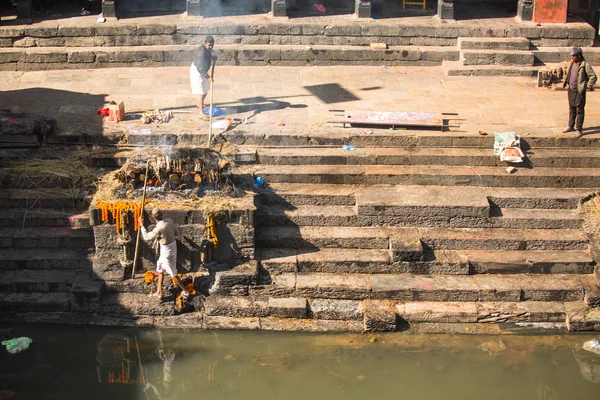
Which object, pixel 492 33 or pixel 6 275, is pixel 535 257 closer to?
pixel 492 33

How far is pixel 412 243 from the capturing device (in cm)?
1249

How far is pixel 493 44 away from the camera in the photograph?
56.0 ft

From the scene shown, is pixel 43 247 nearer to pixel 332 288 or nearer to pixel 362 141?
pixel 332 288

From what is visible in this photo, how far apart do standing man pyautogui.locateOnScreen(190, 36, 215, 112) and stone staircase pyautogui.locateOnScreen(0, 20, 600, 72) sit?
249 cm

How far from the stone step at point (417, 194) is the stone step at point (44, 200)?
269 centimetres

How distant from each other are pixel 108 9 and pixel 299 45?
3.87 meters

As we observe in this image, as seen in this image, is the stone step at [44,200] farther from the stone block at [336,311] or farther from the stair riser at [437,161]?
the stone block at [336,311]

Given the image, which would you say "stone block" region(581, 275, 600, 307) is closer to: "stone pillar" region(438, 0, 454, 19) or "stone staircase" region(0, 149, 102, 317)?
"stone staircase" region(0, 149, 102, 317)

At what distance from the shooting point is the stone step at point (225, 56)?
1661 centimetres

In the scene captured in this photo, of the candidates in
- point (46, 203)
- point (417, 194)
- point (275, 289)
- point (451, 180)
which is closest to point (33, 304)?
point (46, 203)

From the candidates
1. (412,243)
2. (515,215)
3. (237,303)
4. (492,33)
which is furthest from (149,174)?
(492,33)

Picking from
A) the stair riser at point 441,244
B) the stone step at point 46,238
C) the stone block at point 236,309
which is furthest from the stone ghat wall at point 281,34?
the stone block at point 236,309

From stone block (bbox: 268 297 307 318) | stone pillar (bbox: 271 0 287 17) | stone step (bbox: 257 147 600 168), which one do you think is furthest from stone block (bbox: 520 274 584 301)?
stone pillar (bbox: 271 0 287 17)

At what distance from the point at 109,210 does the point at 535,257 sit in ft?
19.9
